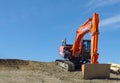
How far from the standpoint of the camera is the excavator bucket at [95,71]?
1222 inches

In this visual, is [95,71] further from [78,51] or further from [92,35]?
[78,51]

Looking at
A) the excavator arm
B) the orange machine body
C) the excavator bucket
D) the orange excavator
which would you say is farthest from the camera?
the orange excavator

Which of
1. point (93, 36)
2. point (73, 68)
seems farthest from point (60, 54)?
point (93, 36)

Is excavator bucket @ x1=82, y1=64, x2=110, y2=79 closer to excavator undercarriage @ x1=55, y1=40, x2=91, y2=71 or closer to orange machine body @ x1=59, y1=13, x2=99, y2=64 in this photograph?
orange machine body @ x1=59, y1=13, x2=99, y2=64

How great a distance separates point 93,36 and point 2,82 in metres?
9.61

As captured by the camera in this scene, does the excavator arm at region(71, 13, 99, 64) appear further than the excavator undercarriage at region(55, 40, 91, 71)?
No

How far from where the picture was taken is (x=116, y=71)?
120 feet

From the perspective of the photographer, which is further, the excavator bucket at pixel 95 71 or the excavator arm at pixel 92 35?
the excavator arm at pixel 92 35

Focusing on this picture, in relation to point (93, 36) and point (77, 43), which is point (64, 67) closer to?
point (77, 43)

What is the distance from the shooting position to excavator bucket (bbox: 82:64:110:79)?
31.0 m

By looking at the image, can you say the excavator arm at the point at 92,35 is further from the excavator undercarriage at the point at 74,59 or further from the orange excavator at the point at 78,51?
the excavator undercarriage at the point at 74,59

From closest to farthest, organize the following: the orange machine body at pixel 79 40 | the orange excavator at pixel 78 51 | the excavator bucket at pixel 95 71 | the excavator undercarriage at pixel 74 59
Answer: the excavator bucket at pixel 95 71 → the orange machine body at pixel 79 40 → the orange excavator at pixel 78 51 → the excavator undercarriage at pixel 74 59

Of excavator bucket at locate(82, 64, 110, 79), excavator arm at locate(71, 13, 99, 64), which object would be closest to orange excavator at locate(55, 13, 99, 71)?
excavator arm at locate(71, 13, 99, 64)

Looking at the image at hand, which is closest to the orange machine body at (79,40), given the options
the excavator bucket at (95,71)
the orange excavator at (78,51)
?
the orange excavator at (78,51)
